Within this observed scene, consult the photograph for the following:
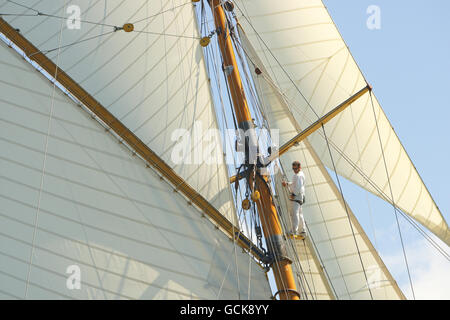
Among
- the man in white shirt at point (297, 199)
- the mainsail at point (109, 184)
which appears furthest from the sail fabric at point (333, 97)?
the mainsail at point (109, 184)

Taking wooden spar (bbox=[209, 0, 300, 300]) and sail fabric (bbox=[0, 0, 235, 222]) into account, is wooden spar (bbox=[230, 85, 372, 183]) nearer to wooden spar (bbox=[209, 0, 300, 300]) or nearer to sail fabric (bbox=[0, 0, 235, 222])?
wooden spar (bbox=[209, 0, 300, 300])

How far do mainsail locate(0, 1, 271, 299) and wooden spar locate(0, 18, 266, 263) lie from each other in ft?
0.28

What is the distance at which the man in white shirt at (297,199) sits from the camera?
29.7ft

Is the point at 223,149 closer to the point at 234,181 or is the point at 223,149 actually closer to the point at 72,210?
the point at 234,181

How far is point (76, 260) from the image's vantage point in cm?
746

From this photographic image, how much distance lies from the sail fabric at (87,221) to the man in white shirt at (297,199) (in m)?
1.17

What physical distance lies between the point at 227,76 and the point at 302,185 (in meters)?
1.88

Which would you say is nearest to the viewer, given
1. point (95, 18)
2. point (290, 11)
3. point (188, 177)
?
point (188, 177)

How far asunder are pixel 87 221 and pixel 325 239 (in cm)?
367

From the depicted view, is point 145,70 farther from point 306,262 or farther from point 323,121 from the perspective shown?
point 306,262

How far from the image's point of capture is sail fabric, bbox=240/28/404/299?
31.7 feet

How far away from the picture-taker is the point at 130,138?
860cm

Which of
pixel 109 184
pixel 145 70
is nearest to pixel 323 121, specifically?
pixel 145 70
